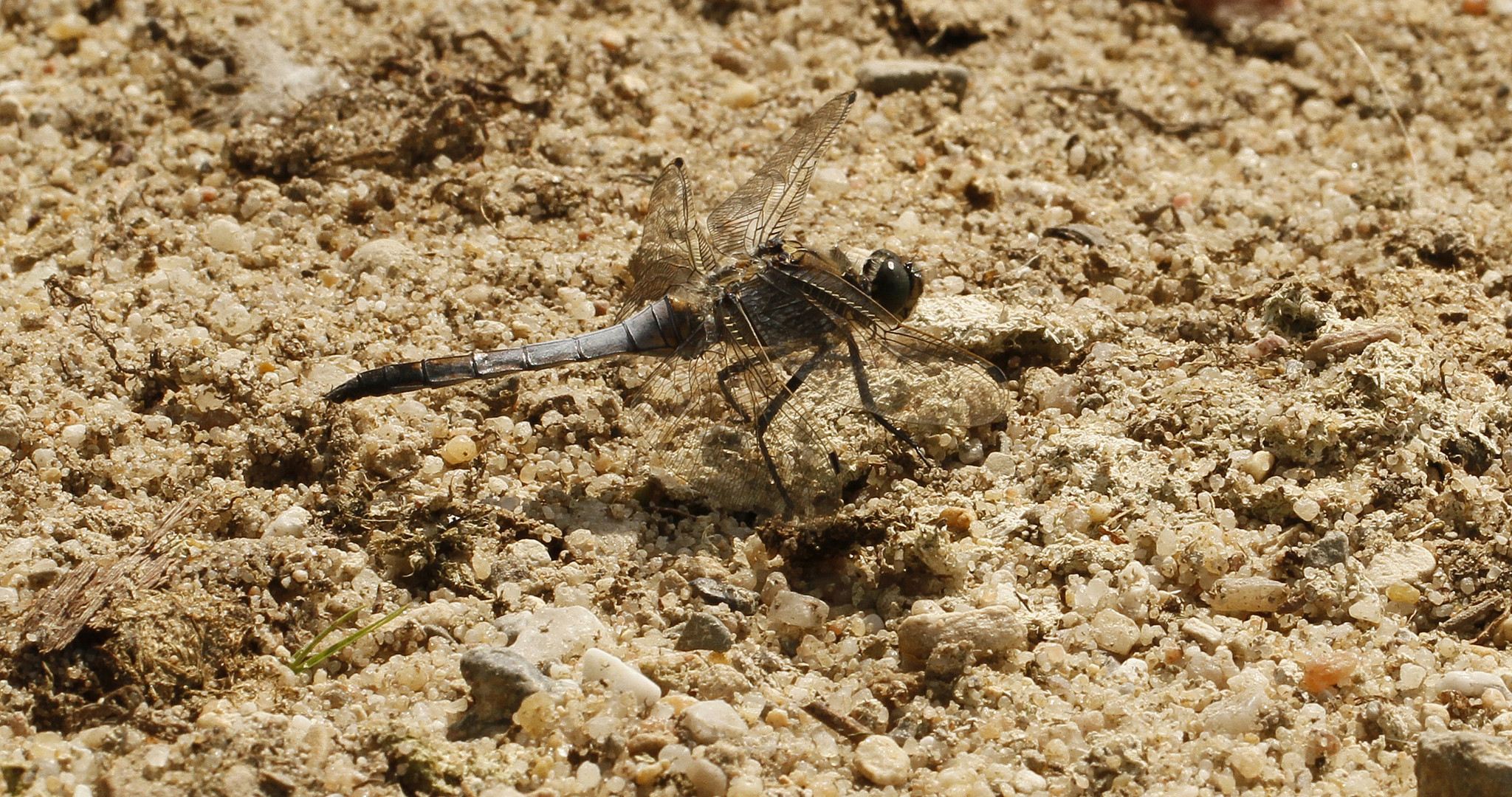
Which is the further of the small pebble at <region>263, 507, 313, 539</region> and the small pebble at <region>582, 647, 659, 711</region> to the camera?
the small pebble at <region>263, 507, 313, 539</region>

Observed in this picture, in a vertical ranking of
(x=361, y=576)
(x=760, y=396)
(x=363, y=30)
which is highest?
(x=363, y=30)

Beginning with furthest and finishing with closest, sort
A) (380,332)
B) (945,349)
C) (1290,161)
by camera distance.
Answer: (1290,161) → (380,332) → (945,349)

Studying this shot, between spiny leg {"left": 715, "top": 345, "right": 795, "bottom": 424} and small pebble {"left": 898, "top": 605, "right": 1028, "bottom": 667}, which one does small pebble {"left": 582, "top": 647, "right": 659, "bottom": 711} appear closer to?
small pebble {"left": 898, "top": 605, "right": 1028, "bottom": 667}

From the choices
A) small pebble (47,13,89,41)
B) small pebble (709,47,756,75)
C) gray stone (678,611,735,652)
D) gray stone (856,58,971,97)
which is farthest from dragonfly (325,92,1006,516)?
small pebble (47,13,89,41)

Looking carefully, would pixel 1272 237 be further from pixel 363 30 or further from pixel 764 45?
pixel 363 30

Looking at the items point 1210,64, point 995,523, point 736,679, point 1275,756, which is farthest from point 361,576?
point 1210,64

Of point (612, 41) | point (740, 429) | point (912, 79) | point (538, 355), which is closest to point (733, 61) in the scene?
point (612, 41)

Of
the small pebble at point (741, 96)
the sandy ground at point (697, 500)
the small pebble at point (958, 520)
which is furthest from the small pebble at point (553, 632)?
the small pebble at point (741, 96)
